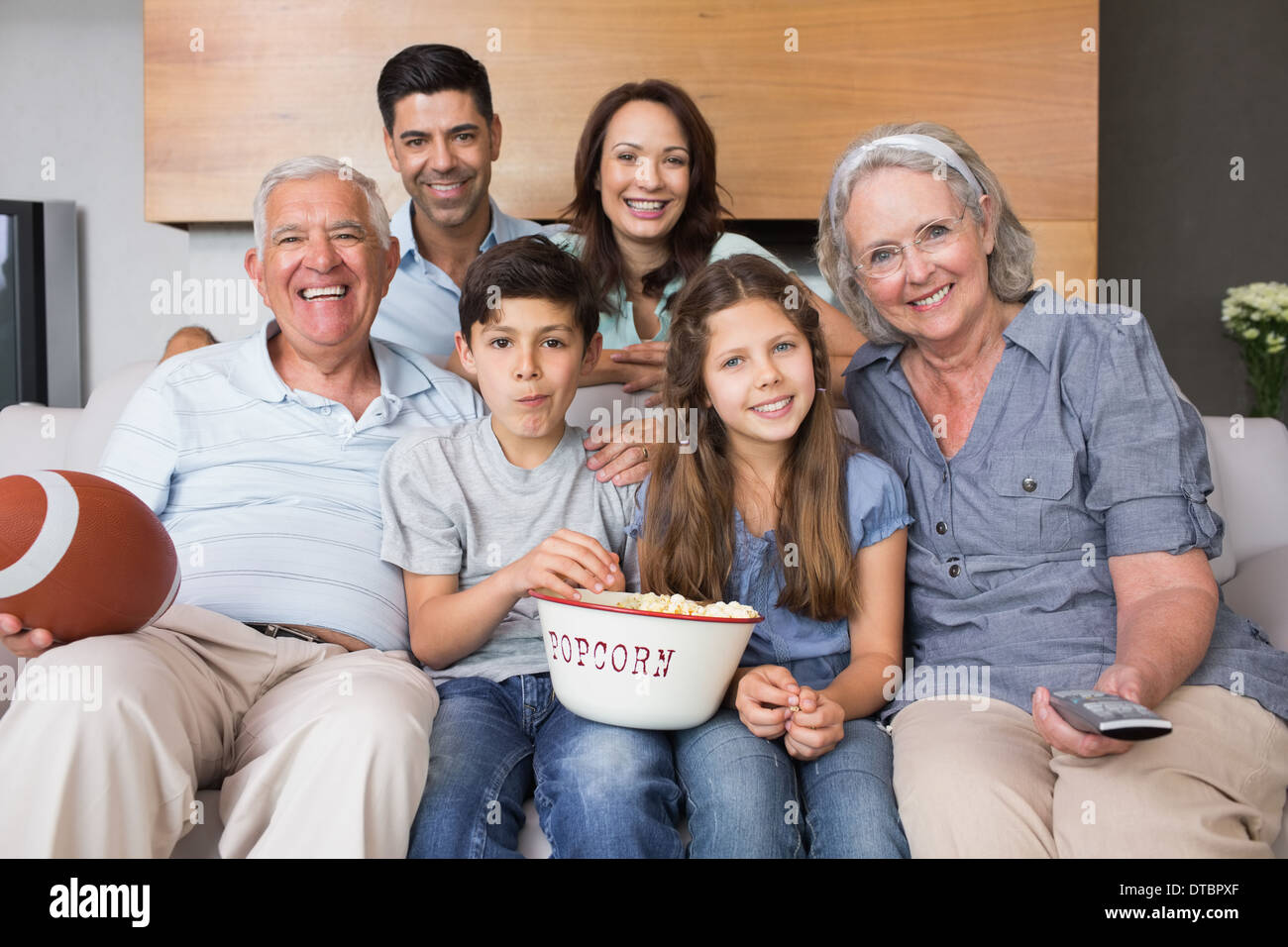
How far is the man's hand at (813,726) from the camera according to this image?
1.31 m

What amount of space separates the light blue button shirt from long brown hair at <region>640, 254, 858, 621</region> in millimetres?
973

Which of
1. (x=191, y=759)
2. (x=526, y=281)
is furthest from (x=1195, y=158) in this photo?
Answer: (x=191, y=759)

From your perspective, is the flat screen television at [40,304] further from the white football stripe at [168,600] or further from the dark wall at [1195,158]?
the dark wall at [1195,158]

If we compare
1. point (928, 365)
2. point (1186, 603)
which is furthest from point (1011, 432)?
point (1186, 603)

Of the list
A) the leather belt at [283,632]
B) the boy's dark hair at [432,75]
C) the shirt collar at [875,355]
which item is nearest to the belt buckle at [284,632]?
the leather belt at [283,632]

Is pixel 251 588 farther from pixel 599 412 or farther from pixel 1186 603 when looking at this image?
pixel 1186 603

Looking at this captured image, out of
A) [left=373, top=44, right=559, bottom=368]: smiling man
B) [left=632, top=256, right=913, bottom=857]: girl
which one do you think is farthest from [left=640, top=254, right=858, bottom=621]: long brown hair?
[left=373, top=44, right=559, bottom=368]: smiling man

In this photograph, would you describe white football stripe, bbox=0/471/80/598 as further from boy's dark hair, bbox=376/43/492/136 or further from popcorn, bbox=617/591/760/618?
boy's dark hair, bbox=376/43/492/136

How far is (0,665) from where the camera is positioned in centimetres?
149

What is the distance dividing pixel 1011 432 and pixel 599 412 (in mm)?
780

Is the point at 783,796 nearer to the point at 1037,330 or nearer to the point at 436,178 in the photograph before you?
the point at 1037,330

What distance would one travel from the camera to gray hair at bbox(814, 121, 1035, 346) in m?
1.57
